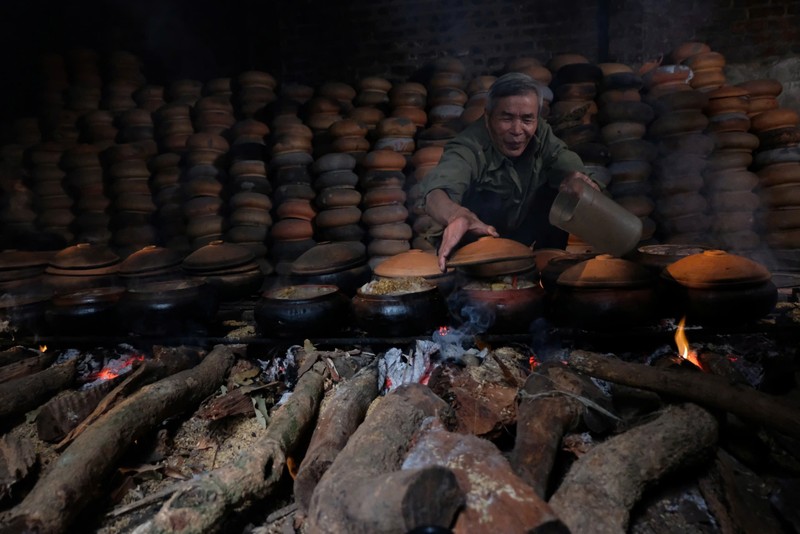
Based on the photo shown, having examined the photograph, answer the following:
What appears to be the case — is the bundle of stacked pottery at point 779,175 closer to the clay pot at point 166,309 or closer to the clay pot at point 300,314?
the clay pot at point 300,314

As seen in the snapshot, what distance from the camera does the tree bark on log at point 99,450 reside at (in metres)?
1.84

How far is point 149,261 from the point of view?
409 cm

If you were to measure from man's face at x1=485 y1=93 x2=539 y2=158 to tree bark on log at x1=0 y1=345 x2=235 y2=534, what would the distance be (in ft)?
Answer: 9.90

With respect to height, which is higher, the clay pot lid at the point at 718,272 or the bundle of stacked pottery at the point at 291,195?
the bundle of stacked pottery at the point at 291,195

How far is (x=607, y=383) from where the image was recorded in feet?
8.54

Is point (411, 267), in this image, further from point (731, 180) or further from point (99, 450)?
point (731, 180)

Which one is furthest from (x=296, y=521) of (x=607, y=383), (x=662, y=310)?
(x=662, y=310)

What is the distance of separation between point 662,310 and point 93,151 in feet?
21.3

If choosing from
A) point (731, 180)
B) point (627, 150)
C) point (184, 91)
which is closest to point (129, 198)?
point (184, 91)

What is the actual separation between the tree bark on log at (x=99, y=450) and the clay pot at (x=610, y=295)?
2.42 metres

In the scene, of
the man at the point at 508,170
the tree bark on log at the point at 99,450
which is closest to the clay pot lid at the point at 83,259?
the tree bark on log at the point at 99,450

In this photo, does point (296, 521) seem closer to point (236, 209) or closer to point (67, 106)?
point (236, 209)

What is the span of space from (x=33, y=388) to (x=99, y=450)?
46.6 inches

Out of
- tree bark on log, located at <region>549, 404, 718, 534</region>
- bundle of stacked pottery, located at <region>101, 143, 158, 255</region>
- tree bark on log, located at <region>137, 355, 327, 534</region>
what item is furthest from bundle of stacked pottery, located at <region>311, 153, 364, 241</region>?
tree bark on log, located at <region>549, 404, 718, 534</region>
